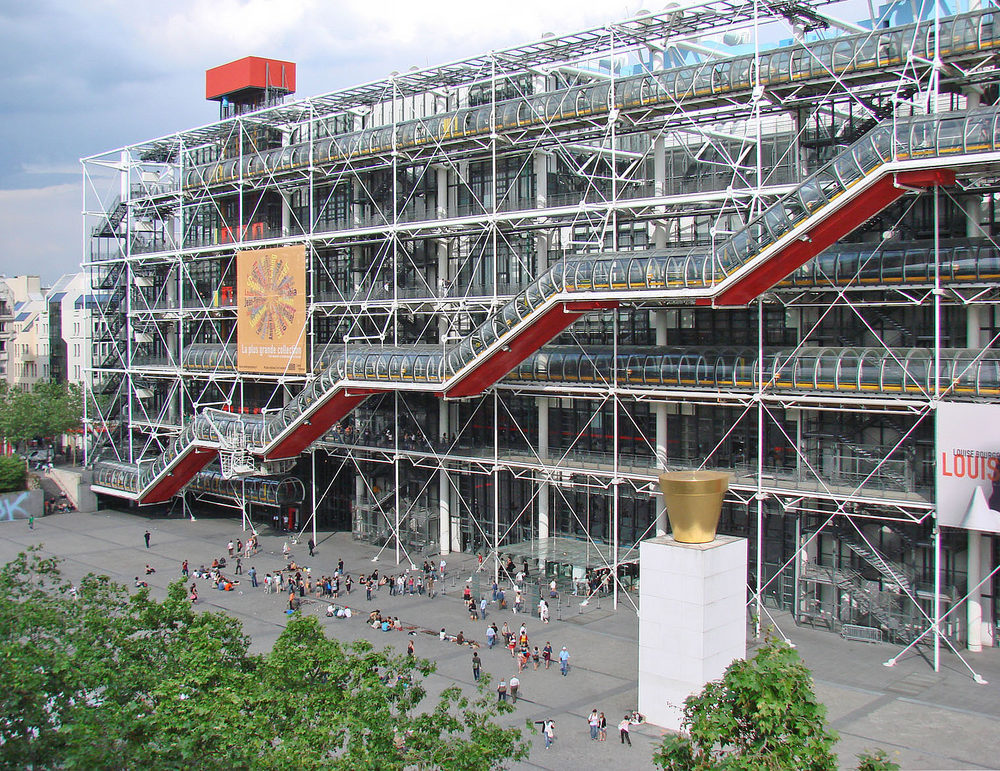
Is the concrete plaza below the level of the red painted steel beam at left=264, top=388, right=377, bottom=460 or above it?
below

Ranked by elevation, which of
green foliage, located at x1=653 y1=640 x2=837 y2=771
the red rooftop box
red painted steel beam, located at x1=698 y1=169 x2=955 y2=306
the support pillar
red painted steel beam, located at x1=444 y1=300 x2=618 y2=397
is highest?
the red rooftop box

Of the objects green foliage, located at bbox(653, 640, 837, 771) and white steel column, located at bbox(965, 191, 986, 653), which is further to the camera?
white steel column, located at bbox(965, 191, 986, 653)

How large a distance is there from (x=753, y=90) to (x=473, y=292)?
13235 millimetres

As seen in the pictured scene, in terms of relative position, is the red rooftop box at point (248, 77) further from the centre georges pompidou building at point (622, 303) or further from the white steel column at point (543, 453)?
the white steel column at point (543, 453)

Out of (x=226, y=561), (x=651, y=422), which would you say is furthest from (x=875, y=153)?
(x=226, y=561)

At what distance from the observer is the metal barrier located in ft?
93.7

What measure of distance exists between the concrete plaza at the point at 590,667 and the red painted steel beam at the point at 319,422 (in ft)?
12.6

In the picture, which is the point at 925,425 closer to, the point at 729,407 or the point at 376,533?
the point at 729,407

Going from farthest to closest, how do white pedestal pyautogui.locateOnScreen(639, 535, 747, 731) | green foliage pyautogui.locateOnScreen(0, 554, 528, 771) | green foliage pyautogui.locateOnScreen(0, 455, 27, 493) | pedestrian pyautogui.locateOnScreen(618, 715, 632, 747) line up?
1. green foliage pyautogui.locateOnScreen(0, 455, 27, 493)
2. white pedestal pyautogui.locateOnScreen(639, 535, 747, 731)
3. pedestrian pyautogui.locateOnScreen(618, 715, 632, 747)
4. green foliage pyautogui.locateOnScreen(0, 554, 528, 771)

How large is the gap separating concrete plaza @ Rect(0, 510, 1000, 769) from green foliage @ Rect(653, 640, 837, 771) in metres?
2.87

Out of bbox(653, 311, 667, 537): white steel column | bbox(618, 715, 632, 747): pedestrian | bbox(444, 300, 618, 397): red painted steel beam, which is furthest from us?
bbox(653, 311, 667, 537): white steel column

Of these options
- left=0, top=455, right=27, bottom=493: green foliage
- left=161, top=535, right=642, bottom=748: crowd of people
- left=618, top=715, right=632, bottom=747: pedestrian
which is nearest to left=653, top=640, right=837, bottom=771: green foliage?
left=618, top=715, right=632, bottom=747: pedestrian

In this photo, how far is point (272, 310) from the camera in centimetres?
4400

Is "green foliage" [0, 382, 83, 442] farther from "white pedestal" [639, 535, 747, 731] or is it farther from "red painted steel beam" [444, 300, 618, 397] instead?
"white pedestal" [639, 535, 747, 731]
